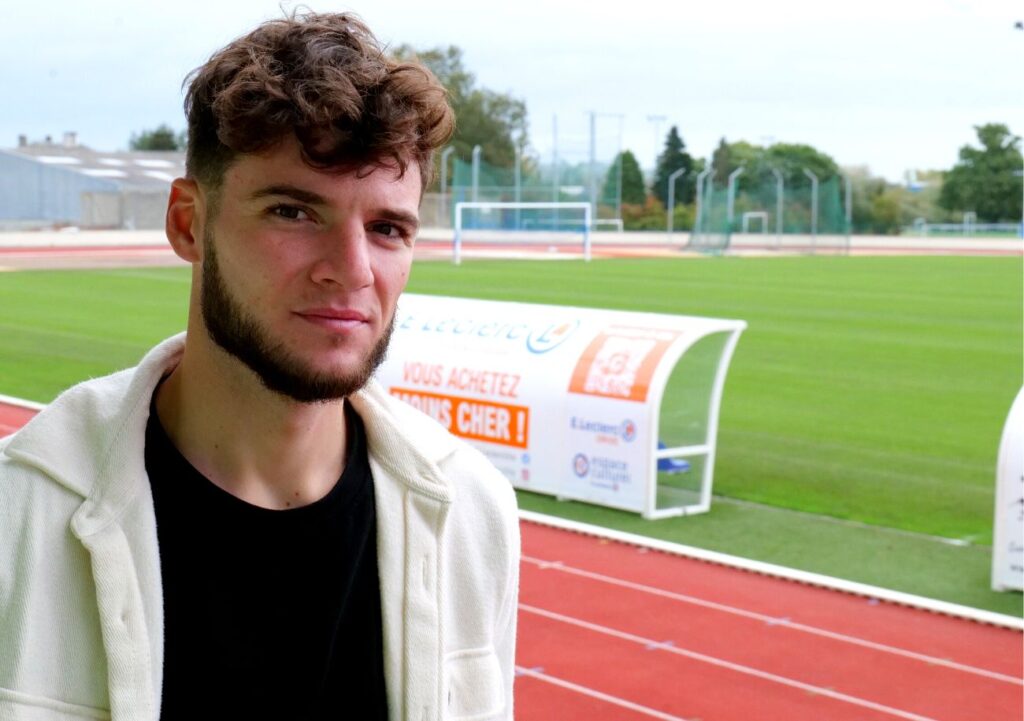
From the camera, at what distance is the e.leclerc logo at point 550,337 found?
10789 mm

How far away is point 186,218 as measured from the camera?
2.09 m

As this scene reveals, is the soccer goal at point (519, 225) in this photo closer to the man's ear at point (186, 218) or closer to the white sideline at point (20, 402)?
the white sideline at point (20, 402)

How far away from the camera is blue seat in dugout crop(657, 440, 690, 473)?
10.3m

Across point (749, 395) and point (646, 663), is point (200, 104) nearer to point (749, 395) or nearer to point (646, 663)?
point (646, 663)

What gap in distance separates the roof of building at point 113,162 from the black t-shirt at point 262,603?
70.9 metres

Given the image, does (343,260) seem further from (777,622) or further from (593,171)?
(593,171)

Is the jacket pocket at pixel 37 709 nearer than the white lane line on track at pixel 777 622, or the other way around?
the jacket pocket at pixel 37 709

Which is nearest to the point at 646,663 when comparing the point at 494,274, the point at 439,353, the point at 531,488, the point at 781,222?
the point at 531,488

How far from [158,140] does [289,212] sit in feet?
335

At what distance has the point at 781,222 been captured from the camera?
60.2 m

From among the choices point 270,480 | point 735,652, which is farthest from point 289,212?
point 735,652

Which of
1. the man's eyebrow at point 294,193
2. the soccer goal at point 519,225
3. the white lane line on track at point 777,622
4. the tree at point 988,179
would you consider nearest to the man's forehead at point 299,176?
the man's eyebrow at point 294,193

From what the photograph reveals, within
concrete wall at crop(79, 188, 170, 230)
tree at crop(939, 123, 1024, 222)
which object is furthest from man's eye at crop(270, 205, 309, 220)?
tree at crop(939, 123, 1024, 222)

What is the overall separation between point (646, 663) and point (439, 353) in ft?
15.1
